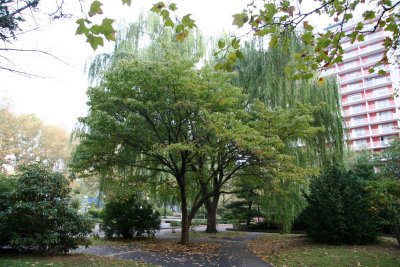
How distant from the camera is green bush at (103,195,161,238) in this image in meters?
14.6

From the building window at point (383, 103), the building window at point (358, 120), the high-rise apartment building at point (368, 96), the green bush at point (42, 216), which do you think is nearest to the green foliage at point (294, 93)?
the green bush at point (42, 216)

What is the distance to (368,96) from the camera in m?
61.3

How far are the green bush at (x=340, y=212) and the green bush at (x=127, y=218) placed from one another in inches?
290

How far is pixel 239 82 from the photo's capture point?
595 inches

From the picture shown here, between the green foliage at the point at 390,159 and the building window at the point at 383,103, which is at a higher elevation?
the building window at the point at 383,103

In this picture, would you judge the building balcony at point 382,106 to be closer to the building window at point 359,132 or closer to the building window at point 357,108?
the building window at point 357,108

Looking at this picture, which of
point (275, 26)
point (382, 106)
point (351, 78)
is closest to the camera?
point (275, 26)

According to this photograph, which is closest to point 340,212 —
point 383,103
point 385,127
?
point 385,127

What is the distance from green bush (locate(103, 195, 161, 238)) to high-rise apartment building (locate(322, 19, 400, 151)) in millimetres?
51416

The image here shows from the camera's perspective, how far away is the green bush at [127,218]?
14578 millimetres

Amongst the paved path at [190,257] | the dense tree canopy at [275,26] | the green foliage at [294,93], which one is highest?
the green foliage at [294,93]

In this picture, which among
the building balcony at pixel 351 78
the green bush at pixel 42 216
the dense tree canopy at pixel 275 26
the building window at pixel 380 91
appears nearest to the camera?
the dense tree canopy at pixel 275 26

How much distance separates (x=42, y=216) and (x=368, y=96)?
64.6 meters

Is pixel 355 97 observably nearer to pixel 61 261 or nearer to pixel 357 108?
pixel 357 108
